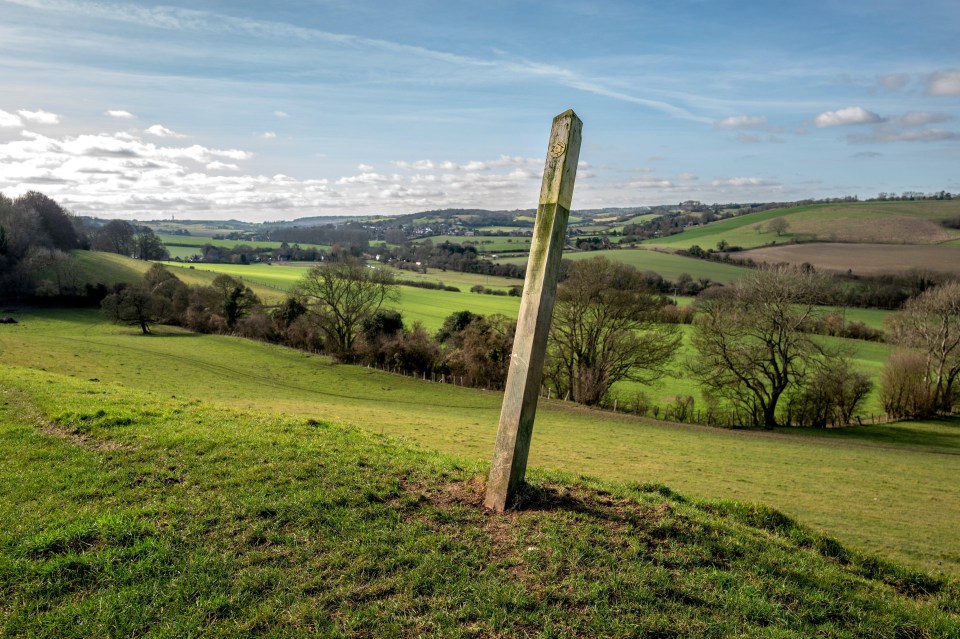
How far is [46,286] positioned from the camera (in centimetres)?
7006

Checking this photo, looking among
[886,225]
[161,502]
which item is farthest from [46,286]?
[886,225]

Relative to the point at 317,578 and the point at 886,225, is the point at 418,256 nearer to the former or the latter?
the point at 886,225

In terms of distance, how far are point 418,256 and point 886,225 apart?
9380 cm

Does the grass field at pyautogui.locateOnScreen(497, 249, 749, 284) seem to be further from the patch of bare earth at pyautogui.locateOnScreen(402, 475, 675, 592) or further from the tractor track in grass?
the patch of bare earth at pyautogui.locateOnScreen(402, 475, 675, 592)

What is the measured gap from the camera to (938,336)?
42656mm

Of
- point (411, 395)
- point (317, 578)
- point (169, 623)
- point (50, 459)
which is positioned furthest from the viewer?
point (411, 395)

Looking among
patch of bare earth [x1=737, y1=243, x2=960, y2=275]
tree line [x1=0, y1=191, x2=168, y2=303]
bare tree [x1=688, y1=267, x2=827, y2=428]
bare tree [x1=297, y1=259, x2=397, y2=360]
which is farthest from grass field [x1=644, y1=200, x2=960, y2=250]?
tree line [x1=0, y1=191, x2=168, y2=303]

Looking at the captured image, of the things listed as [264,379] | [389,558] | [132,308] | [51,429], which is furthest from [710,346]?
[132,308]

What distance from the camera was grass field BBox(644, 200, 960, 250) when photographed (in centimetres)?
8731

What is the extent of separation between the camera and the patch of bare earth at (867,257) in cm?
6731

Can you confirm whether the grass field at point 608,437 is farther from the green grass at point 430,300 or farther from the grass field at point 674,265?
the grass field at point 674,265

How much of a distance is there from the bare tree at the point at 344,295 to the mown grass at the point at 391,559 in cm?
4725

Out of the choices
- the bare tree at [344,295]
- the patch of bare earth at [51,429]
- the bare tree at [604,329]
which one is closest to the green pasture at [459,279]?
the bare tree at [344,295]

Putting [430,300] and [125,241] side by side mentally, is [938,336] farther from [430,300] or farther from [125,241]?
[125,241]
